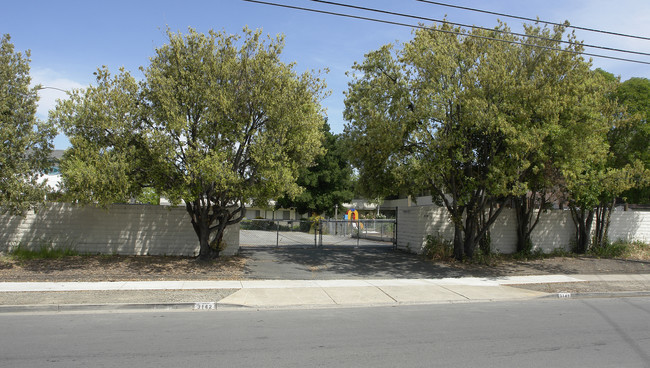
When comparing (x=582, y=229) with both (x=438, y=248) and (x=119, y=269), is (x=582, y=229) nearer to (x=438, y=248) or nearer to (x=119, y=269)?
(x=438, y=248)

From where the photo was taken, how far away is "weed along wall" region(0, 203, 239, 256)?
51.7 feet

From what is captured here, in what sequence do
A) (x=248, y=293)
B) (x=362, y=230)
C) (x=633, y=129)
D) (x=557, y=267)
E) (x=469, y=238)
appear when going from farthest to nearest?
1. (x=362, y=230)
2. (x=633, y=129)
3. (x=469, y=238)
4. (x=557, y=267)
5. (x=248, y=293)

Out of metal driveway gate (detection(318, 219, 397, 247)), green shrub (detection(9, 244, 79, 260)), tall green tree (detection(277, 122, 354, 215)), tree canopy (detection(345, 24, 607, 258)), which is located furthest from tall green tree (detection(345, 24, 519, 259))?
tall green tree (detection(277, 122, 354, 215))

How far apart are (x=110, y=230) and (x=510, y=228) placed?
652 inches

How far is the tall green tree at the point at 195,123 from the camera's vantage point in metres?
12.7

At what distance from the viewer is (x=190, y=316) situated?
9.02m

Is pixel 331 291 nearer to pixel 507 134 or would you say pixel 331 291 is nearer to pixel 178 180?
pixel 178 180

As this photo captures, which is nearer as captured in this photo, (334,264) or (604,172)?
(334,264)

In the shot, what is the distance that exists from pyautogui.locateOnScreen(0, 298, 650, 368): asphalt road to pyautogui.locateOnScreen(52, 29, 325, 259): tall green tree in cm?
477

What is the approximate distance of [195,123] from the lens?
1343cm

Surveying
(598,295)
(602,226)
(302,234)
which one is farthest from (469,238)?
(302,234)

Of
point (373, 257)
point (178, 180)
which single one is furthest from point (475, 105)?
point (178, 180)

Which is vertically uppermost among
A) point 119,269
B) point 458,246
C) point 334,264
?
point 458,246

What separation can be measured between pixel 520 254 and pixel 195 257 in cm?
1347
